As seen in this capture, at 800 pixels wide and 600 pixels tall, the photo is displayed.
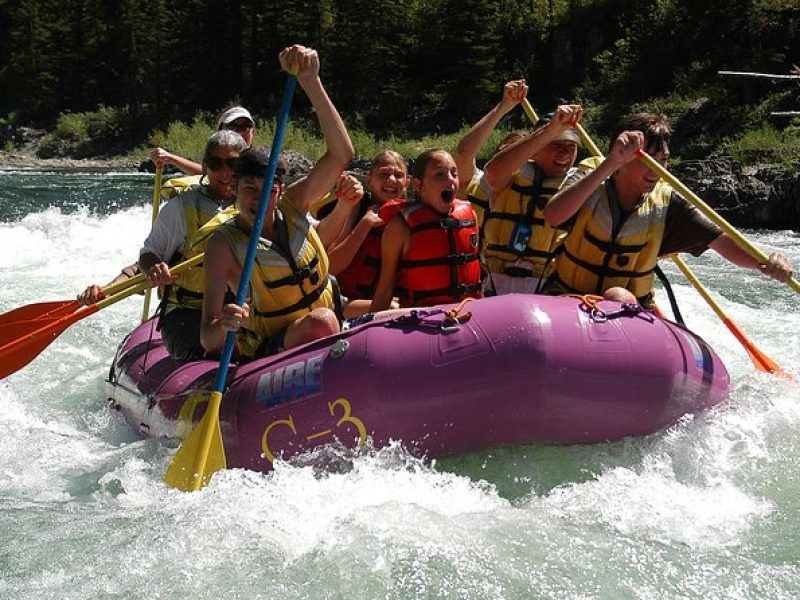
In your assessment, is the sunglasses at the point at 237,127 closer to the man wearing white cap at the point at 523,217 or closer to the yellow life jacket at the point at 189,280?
the yellow life jacket at the point at 189,280

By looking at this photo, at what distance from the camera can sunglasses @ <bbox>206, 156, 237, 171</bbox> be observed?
13.1 feet

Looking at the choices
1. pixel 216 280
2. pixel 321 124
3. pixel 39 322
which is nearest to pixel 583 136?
pixel 321 124

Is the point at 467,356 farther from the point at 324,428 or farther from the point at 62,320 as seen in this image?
the point at 62,320

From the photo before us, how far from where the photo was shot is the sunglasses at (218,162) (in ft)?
13.1

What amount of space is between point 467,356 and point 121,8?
3966 centimetres

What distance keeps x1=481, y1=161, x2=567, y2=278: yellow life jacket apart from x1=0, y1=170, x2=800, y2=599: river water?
3.38ft

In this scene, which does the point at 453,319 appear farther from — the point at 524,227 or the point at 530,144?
the point at 524,227

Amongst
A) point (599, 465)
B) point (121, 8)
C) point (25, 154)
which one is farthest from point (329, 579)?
point (121, 8)

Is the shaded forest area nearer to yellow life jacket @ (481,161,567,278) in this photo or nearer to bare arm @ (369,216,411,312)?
yellow life jacket @ (481,161,567,278)

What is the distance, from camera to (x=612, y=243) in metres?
3.60

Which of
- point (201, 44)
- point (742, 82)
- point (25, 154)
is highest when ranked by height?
point (742, 82)

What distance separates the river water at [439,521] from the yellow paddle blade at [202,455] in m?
0.06

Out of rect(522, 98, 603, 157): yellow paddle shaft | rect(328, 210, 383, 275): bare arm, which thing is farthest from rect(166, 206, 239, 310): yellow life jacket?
rect(522, 98, 603, 157): yellow paddle shaft

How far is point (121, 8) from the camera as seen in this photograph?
3903 centimetres
